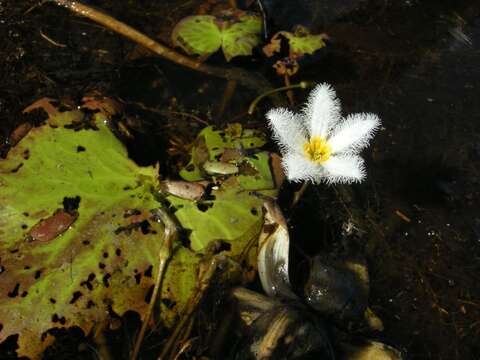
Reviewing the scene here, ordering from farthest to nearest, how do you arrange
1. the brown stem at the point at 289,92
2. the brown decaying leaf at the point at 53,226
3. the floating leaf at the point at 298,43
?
the floating leaf at the point at 298,43 → the brown stem at the point at 289,92 → the brown decaying leaf at the point at 53,226

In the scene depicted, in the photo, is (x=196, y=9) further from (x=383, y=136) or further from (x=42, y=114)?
(x=383, y=136)

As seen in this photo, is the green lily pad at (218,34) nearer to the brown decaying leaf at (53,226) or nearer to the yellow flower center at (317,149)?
the yellow flower center at (317,149)

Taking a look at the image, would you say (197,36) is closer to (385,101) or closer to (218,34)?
(218,34)

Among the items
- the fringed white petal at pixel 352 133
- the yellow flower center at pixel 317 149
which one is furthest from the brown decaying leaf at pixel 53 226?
the fringed white petal at pixel 352 133

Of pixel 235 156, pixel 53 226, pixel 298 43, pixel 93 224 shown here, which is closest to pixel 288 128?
pixel 235 156

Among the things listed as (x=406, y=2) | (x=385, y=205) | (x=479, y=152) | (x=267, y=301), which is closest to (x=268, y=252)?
(x=267, y=301)

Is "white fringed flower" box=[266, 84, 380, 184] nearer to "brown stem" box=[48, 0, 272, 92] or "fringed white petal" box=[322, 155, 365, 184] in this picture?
Result: "fringed white petal" box=[322, 155, 365, 184]
